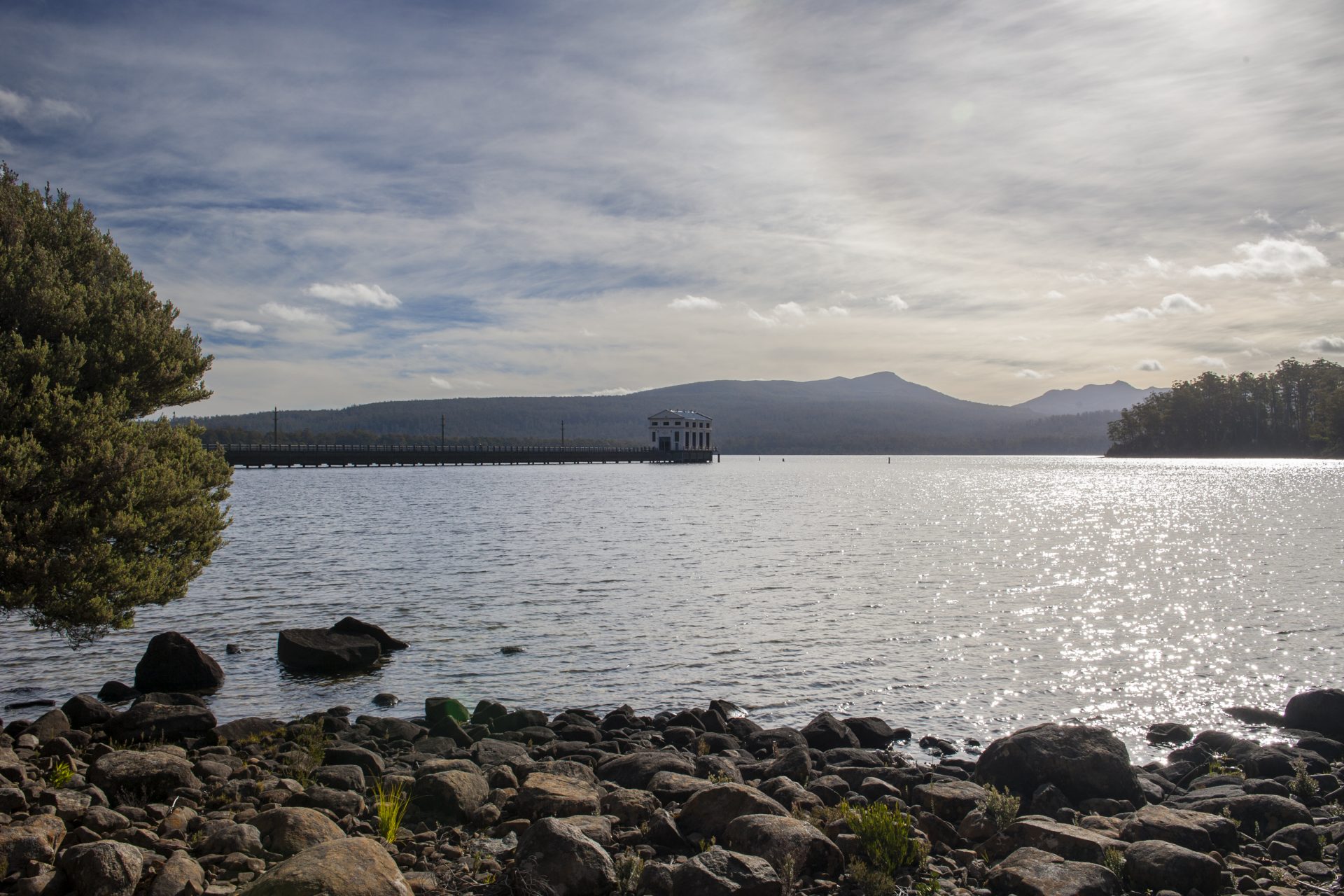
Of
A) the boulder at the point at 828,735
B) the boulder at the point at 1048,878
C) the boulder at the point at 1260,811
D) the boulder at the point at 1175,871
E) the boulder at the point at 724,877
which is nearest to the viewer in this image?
the boulder at the point at 724,877

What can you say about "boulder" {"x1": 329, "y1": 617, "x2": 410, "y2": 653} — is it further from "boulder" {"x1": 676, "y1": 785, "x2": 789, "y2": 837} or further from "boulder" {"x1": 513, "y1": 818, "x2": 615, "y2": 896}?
"boulder" {"x1": 513, "y1": 818, "x2": 615, "y2": 896}

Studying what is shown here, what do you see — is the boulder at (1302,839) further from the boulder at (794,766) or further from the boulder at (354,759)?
the boulder at (354,759)

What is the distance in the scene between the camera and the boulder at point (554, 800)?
35.7 feet

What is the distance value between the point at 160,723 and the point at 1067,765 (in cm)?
1448

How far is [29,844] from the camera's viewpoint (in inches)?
327

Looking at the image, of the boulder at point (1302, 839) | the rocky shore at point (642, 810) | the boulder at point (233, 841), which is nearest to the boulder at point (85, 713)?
the rocky shore at point (642, 810)

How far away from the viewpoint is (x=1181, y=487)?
4254 inches

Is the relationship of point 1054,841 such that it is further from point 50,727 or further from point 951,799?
point 50,727

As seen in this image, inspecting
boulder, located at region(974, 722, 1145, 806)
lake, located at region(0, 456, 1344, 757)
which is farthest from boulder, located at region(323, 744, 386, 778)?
boulder, located at region(974, 722, 1145, 806)

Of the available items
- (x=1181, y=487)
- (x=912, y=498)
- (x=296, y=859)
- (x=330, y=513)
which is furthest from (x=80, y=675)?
(x=1181, y=487)

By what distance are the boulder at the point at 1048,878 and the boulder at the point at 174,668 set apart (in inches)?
685

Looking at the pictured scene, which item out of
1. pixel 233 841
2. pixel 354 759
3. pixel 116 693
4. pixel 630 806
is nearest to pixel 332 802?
pixel 233 841

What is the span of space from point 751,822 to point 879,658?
45.6 feet

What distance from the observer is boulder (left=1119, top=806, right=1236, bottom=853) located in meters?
10.1
